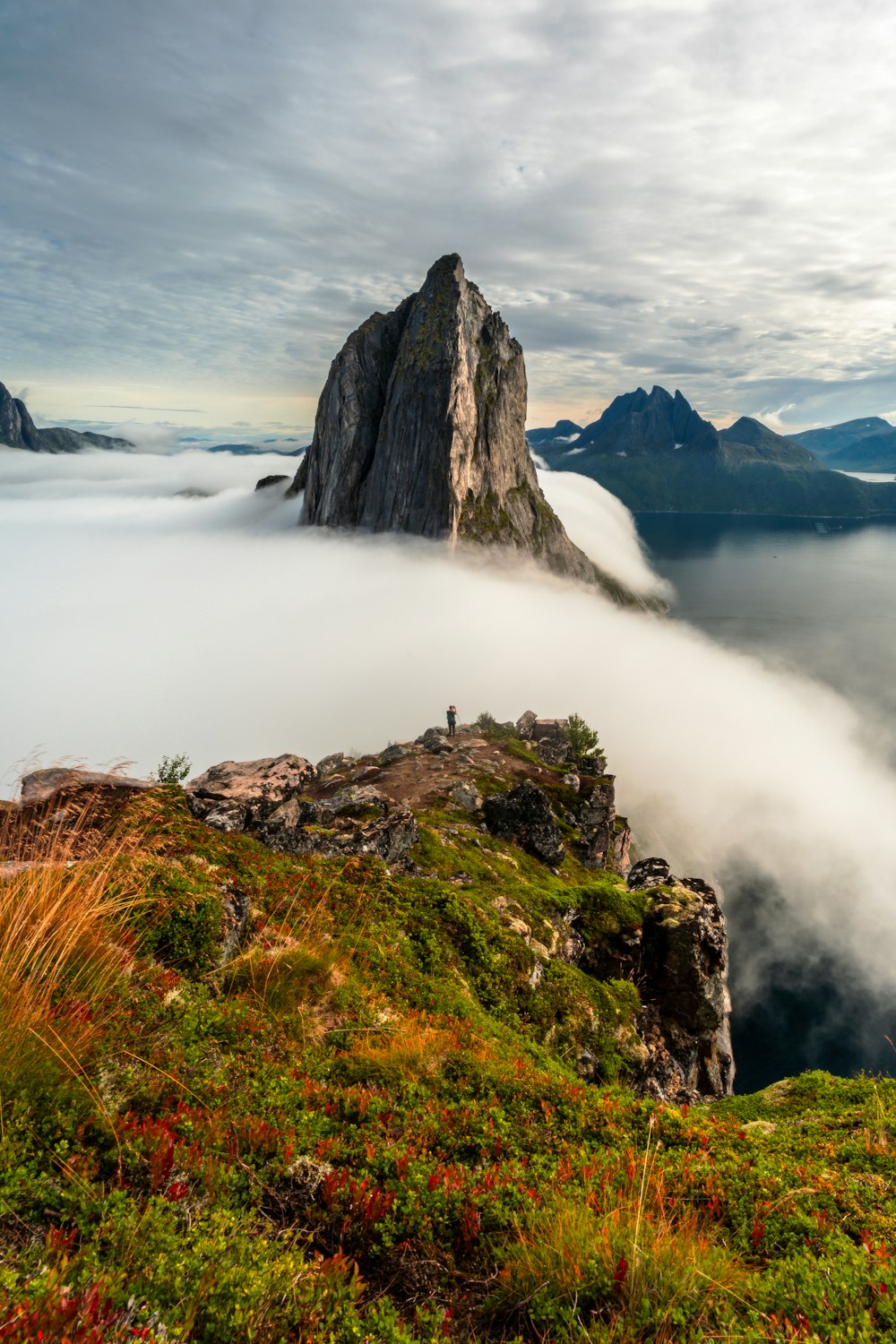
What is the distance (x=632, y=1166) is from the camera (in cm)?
603

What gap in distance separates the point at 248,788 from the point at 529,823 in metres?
12.5

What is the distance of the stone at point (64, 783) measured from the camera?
35.6 feet

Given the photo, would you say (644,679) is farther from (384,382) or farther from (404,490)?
(384,382)

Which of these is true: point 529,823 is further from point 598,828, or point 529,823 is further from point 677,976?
point 598,828

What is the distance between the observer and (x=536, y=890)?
749 inches

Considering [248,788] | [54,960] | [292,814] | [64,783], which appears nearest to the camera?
[54,960]

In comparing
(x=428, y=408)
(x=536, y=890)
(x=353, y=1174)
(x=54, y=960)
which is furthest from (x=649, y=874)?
(x=428, y=408)

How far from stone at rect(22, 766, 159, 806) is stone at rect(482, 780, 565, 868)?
17.1 m

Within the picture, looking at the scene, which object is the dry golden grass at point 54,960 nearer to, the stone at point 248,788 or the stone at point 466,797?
the stone at point 248,788

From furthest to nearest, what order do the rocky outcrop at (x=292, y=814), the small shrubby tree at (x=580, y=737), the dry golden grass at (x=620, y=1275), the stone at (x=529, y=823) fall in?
the small shrubby tree at (x=580, y=737), the stone at (x=529, y=823), the rocky outcrop at (x=292, y=814), the dry golden grass at (x=620, y=1275)

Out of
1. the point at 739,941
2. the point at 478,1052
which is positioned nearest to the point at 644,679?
the point at 739,941

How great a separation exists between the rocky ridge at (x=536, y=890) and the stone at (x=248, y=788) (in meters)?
0.07

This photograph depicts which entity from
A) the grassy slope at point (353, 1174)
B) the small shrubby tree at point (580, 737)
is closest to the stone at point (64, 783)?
the grassy slope at point (353, 1174)

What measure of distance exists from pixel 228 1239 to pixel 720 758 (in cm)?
15578
